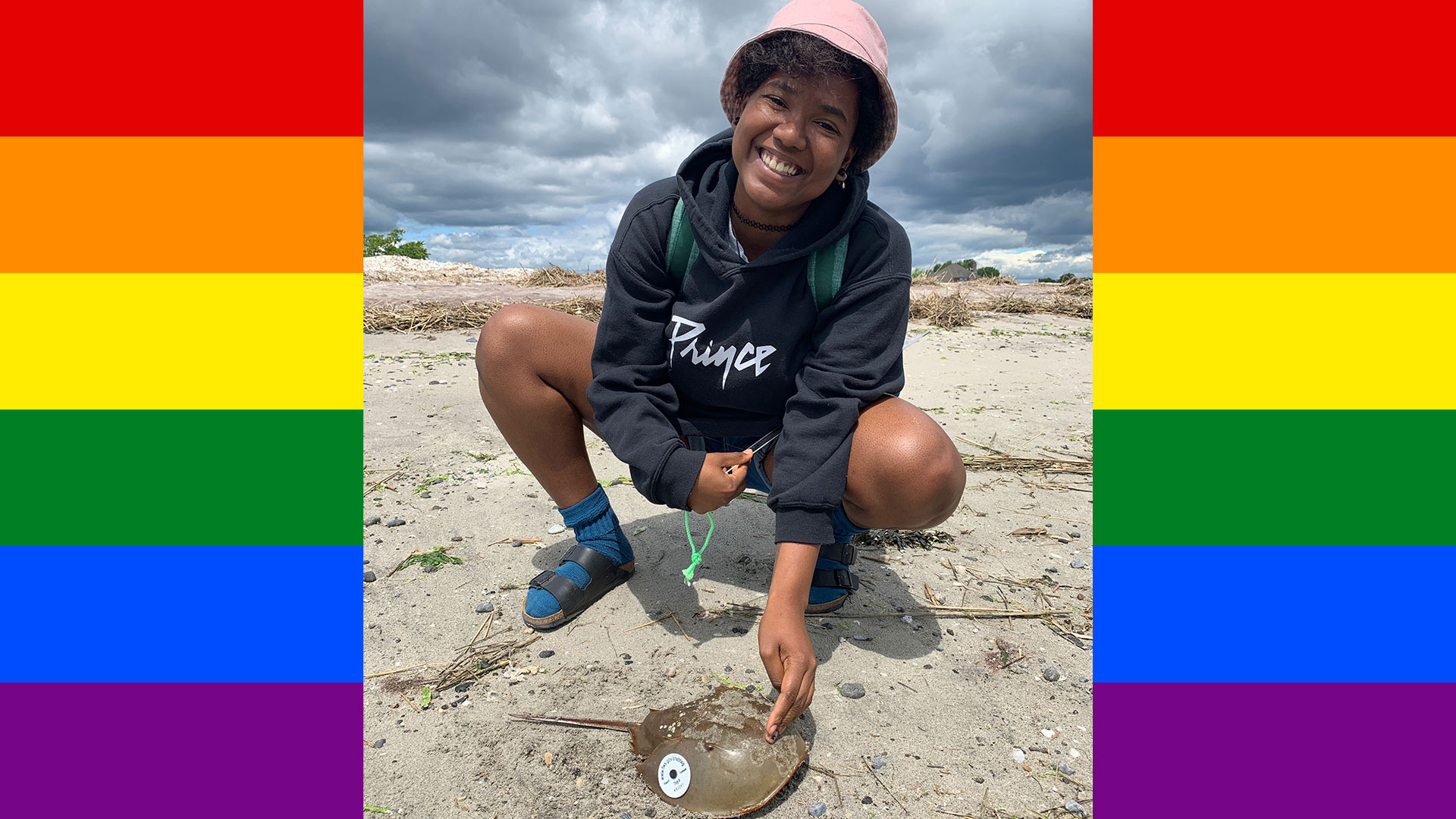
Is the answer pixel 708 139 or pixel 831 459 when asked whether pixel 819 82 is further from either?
pixel 831 459

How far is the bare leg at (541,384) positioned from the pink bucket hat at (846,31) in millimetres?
954

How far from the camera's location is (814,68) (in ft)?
5.82

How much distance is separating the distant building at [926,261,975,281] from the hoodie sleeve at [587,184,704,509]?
15.2m

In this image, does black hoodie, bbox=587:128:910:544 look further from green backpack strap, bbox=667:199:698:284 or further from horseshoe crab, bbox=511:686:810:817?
horseshoe crab, bbox=511:686:810:817

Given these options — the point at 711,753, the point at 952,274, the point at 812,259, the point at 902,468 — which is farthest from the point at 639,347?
the point at 952,274

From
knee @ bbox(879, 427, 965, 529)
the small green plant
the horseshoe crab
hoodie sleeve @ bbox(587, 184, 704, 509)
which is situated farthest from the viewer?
the small green plant

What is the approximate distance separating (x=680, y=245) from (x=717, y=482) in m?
0.68

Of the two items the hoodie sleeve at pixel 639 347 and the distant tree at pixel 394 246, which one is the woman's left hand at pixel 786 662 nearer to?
Answer: the hoodie sleeve at pixel 639 347

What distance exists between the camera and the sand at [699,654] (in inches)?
63.4

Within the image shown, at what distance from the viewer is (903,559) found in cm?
267

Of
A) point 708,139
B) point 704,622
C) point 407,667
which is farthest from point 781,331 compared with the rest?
point 407,667

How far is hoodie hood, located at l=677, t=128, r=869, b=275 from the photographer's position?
6.48 feet

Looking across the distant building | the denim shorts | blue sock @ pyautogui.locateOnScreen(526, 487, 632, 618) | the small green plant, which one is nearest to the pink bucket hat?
the denim shorts

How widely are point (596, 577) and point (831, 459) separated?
871 mm
